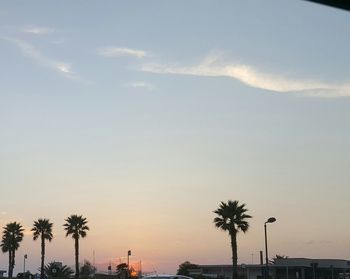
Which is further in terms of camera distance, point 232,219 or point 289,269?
point 289,269

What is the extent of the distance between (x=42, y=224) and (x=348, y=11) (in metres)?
86.1

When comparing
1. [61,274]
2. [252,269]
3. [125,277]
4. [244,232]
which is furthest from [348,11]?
[61,274]

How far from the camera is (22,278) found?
80938 millimetres

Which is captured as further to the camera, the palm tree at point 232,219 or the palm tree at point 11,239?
the palm tree at point 11,239

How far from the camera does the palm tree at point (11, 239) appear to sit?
92.6 meters

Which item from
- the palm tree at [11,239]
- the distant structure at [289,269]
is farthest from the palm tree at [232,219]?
the palm tree at [11,239]

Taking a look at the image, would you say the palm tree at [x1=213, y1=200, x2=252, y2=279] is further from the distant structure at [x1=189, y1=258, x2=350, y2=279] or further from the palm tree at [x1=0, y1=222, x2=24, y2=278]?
the palm tree at [x1=0, y1=222, x2=24, y2=278]

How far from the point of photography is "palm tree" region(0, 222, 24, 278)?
92.6 metres

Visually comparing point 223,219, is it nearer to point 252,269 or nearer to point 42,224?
point 252,269

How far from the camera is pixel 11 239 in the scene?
9306cm

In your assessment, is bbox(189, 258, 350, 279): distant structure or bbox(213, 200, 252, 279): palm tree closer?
bbox(213, 200, 252, 279): palm tree

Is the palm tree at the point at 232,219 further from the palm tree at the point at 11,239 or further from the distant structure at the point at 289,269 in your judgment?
the palm tree at the point at 11,239

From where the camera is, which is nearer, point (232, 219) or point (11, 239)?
point (232, 219)

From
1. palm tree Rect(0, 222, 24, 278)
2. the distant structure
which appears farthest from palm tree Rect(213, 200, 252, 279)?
palm tree Rect(0, 222, 24, 278)
